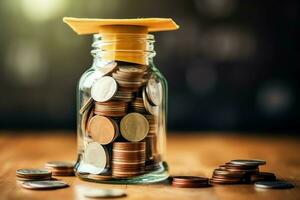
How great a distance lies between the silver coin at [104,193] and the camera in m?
1.27

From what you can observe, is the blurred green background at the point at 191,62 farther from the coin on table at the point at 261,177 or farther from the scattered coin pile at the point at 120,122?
the scattered coin pile at the point at 120,122

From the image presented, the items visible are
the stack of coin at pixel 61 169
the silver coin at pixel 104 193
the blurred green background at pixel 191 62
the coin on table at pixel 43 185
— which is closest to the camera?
the silver coin at pixel 104 193

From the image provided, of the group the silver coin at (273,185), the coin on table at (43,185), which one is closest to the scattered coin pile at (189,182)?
the silver coin at (273,185)

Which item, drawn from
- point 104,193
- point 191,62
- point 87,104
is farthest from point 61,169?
point 191,62

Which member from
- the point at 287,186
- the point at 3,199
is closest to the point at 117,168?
the point at 3,199

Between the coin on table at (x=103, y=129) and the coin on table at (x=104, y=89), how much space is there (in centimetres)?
4

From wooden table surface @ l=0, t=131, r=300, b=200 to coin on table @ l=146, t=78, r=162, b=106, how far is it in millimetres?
182

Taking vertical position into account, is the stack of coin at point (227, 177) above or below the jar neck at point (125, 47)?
below

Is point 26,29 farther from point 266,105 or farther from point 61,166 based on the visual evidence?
point 61,166

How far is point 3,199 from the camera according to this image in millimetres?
1297

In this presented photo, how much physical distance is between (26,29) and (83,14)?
0.96 ft

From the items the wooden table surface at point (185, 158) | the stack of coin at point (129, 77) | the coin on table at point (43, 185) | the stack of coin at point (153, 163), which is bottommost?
the wooden table surface at point (185, 158)

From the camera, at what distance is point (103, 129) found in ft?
4.54

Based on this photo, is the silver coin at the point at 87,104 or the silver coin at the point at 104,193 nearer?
the silver coin at the point at 104,193
